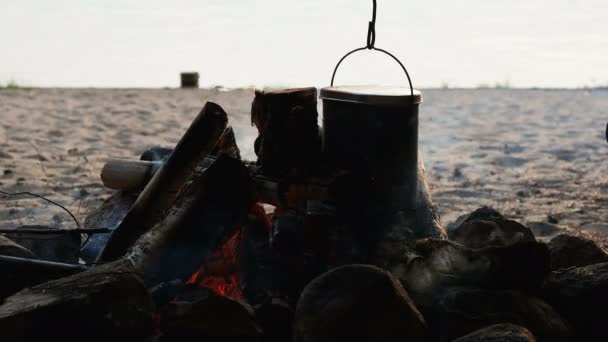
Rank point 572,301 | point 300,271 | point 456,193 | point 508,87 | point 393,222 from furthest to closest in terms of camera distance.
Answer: point 508,87
point 456,193
point 393,222
point 300,271
point 572,301

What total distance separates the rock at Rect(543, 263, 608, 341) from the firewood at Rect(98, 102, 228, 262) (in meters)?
1.68

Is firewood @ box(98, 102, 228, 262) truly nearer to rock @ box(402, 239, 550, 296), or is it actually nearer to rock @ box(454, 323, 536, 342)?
rock @ box(402, 239, 550, 296)

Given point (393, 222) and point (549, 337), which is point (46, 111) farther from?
point (549, 337)

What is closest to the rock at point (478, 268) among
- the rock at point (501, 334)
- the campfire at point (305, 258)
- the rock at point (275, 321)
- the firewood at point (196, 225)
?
the campfire at point (305, 258)

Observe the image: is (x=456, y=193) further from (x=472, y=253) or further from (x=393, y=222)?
(x=472, y=253)

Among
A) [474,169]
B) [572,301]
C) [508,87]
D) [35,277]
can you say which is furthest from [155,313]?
[508,87]

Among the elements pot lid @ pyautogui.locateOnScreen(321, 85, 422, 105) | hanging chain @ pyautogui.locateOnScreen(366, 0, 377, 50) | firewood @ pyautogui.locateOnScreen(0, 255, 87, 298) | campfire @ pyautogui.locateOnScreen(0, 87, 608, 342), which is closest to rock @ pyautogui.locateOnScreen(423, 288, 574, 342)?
campfire @ pyautogui.locateOnScreen(0, 87, 608, 342)

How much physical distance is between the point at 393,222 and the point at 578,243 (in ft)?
3.16

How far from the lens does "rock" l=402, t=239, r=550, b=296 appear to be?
3.00 meters

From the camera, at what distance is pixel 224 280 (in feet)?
11.8

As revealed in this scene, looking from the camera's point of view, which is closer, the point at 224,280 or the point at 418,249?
the point at 418,249

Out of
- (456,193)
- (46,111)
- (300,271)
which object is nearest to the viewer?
(300,271)

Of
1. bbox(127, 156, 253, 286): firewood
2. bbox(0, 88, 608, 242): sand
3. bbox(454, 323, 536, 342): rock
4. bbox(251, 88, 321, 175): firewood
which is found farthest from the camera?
bbox(0, 88, 608, 242): sand

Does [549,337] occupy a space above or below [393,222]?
below
